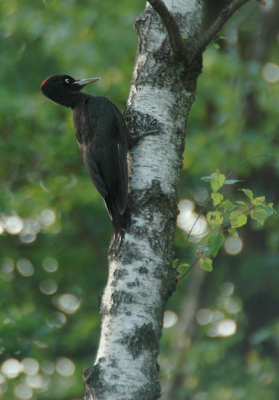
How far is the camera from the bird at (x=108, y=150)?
8.67ft

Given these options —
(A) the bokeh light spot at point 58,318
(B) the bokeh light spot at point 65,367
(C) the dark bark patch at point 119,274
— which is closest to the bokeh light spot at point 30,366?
(A) the bokeh light spot at point 58,318

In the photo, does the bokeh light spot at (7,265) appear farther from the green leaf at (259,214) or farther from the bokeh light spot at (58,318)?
the green leaf at (259,214)

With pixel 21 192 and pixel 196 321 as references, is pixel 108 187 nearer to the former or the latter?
pixel 21 192

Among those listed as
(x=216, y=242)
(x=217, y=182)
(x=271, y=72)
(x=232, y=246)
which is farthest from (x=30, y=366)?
(x=271, y=72)

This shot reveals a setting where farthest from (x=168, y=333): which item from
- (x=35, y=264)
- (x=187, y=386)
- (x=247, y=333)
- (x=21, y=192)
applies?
(x=21, y=192)

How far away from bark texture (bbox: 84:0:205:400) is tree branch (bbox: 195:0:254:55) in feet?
0.31

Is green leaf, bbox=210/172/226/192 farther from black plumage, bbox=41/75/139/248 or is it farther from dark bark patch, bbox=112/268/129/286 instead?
dark bark patch, bbox=112/268/129/286

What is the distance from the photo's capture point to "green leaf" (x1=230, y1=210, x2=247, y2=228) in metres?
2.32

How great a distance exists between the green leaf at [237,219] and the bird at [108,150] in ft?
1.73

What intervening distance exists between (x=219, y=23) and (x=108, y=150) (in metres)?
1.15

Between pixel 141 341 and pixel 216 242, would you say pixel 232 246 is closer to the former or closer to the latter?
pixel 216 242

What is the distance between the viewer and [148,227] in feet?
7.70

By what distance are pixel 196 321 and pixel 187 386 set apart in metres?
1.48

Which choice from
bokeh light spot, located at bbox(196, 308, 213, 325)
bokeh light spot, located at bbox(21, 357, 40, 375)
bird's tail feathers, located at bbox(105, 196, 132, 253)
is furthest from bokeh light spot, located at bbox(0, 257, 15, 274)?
bird's tail feathers, located at bbox(105, 196, 132, 253)
